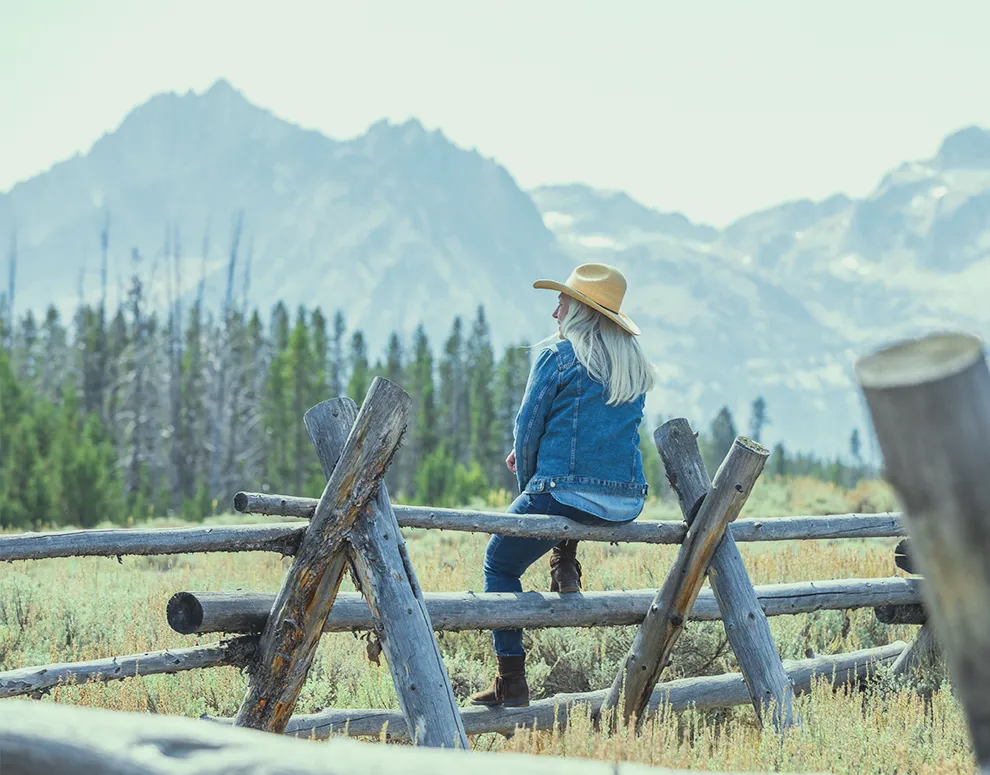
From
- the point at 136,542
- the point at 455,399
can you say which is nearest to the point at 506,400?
the point at 455,399

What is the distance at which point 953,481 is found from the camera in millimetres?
1576

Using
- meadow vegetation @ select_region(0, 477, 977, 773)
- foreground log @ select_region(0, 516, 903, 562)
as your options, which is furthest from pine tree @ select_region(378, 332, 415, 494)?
foreground log @ select_region(0, 516, 903, 562)

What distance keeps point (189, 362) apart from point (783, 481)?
33.3 m

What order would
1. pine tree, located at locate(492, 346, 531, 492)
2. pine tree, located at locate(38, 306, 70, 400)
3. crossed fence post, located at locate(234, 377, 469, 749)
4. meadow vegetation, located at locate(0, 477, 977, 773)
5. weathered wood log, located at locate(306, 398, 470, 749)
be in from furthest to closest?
pine tree, located at locate(492, 346, 531, 492)
pine tree, located at locate(38, 306, 70, 400)
meadow vegetation, located at locate(0, 477, 977, 773)
crossed fence post, located at locate(234, 377, 469, 749)
weathered wood log, located at locate(306, 398, 470, 749)

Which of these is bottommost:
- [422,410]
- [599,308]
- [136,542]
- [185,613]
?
[185,613]

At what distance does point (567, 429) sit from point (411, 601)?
123cm

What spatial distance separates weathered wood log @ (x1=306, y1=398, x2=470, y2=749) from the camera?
3.50 metres

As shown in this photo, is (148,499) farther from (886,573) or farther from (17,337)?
(886,573)

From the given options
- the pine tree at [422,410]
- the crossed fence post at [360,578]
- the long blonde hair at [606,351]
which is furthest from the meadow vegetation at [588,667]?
the pine tree at [422,410]

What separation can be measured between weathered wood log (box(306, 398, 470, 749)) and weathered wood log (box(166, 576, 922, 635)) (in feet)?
1.50

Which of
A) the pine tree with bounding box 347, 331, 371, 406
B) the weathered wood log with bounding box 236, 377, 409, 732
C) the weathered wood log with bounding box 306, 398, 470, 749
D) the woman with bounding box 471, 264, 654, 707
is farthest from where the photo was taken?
the pine tree with bounding box 347, 331, 371, 406

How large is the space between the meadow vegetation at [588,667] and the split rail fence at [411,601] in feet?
0.72

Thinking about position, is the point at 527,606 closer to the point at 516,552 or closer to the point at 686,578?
the point at 516,552

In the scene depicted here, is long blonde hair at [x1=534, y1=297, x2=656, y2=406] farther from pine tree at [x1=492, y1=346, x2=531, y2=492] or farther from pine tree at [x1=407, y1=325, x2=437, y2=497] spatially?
pine tree at [x1=492, y1=346, x2=531, y2=492]
